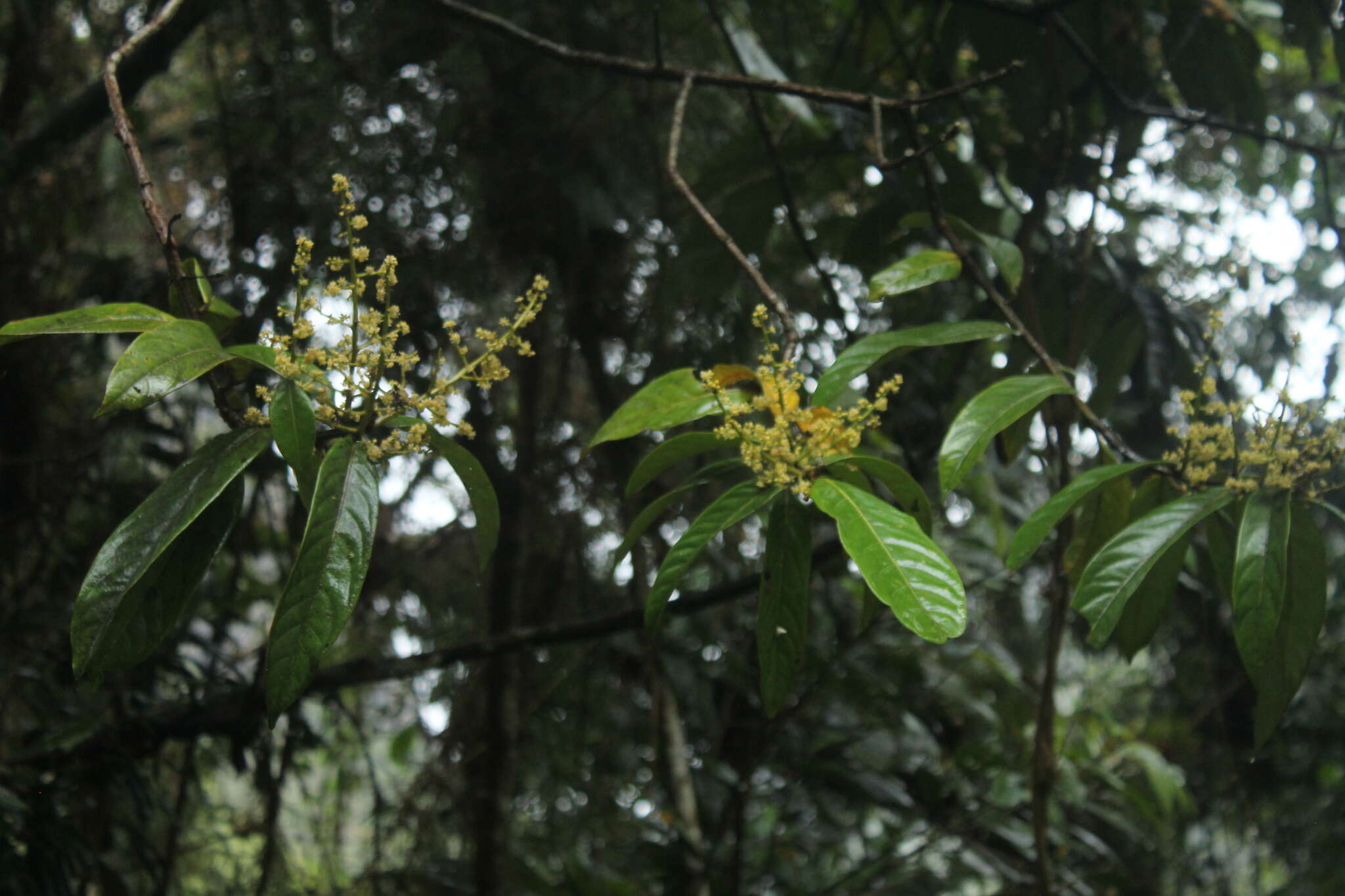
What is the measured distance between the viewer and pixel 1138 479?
1.35 metres

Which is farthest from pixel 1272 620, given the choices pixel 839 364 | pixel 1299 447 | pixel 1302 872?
pixel 1302 872

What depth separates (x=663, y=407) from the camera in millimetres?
796

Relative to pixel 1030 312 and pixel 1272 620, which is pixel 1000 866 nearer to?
pixel 1030 312

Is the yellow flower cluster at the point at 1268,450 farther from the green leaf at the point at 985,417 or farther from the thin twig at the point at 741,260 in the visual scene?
the thin twig at the point at 741,260

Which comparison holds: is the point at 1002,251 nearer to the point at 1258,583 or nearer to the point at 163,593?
the point at 1258,583

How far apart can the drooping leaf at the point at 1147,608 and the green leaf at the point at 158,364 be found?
79 centimetres

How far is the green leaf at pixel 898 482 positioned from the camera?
74 cm

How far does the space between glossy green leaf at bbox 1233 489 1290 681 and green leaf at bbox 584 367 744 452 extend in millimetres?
409

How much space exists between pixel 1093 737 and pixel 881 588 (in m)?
1.70

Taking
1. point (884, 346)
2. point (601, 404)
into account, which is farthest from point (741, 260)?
point (601, 404)

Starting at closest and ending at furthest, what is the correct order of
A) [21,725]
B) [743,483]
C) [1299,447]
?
[743,483] → [1299,447] → [21,725]

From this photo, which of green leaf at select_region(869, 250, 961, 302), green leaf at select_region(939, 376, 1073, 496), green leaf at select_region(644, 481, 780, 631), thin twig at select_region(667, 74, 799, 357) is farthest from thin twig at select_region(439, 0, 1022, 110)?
green leaf at select_region(644, 481, 780, 631)

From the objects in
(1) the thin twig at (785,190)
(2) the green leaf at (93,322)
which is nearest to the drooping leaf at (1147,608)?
(1) the thin twig at (785,190)

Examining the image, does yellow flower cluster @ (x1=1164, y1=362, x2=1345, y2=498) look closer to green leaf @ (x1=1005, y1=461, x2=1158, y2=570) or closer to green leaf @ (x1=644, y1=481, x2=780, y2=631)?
green leaf @ (x1=1005, y1=461, x2=1158, y2=570)
